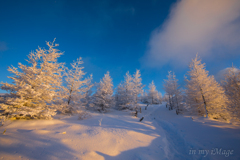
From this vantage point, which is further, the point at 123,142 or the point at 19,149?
the point at 123,142

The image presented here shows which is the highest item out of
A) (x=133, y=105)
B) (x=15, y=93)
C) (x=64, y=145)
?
(x=15, y=93)

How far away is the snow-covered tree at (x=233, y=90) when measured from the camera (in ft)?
23.9

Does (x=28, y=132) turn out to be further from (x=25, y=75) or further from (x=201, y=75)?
(x=201, y=75)

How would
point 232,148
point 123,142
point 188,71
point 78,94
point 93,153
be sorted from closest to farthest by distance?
1. point 93,153
2. point 232,148
3. point 123,142
4. point 78,94
5. point 188,71

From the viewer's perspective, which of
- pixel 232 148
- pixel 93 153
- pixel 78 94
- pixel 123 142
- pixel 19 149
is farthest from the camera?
pixel 78 94

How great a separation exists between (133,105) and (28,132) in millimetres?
14041

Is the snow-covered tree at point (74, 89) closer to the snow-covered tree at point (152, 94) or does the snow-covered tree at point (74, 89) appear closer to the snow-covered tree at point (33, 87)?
the snow-covered tree at point (33, 87)

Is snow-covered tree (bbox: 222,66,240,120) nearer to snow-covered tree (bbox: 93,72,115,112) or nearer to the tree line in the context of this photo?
the tree line

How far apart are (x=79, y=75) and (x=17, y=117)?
8609mm

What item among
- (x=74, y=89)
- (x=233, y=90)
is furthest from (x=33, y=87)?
(x=233, y=90)

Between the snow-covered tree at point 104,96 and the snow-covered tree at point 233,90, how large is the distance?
1616 cm

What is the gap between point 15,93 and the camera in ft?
26.2

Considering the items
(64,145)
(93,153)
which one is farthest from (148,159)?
(64,145)

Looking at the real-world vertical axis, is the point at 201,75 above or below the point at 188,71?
below
